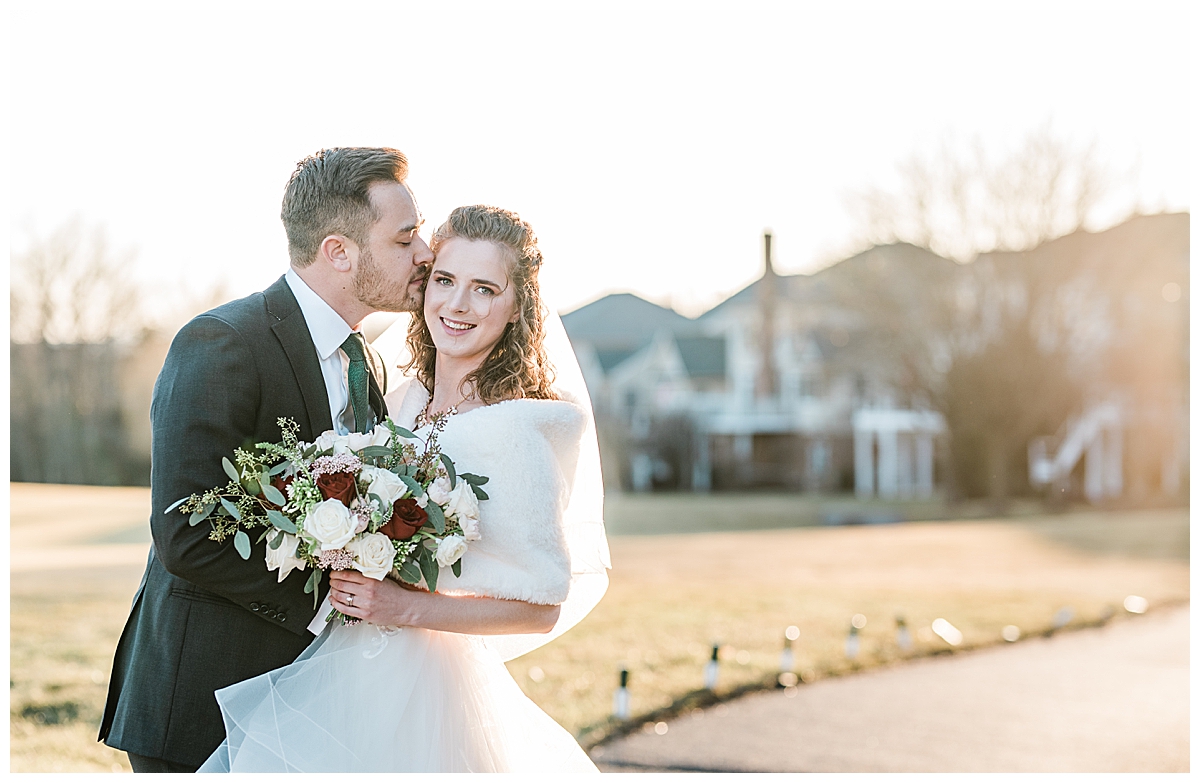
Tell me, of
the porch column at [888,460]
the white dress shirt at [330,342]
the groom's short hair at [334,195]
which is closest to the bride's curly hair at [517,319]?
the groom's short hair at [334,195]

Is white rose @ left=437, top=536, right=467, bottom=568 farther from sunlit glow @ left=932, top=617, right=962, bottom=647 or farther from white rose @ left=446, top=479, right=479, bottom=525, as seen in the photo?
sunlit glow @ left=932, top=617, right=962, bottom=647

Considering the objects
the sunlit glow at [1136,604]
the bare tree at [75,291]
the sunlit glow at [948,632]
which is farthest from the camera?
the bare tree at [75,291]

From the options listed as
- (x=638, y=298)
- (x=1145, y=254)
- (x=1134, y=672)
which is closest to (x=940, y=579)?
(x=1134, y=672)

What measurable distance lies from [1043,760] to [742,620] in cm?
582

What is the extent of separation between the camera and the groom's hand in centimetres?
338

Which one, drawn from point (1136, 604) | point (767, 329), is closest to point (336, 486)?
point (1136, 604)

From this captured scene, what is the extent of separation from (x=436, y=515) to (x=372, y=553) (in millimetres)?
206

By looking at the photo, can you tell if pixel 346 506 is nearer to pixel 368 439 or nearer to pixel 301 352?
pixel 368 439

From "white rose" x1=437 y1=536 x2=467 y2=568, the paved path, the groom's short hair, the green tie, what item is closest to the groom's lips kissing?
the green tie

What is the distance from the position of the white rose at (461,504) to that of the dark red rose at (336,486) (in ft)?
0.99

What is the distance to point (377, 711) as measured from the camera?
144 inches

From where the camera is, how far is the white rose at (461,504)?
3355mm

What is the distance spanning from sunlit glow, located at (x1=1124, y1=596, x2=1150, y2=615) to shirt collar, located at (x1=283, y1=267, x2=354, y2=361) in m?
13.8

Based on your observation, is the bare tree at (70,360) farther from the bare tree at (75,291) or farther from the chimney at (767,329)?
the chimney at (767,329)
